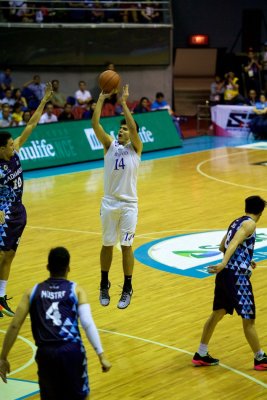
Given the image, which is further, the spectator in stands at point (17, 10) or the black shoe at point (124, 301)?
the spectator in stands at point (17, 10)

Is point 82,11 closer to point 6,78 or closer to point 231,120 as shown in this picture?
point 6,78

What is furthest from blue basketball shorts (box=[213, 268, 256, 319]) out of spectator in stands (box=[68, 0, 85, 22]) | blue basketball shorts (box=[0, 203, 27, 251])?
spectator in stands (box=[68, 0, 85, 22])

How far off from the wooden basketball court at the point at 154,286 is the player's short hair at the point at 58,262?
2.27m

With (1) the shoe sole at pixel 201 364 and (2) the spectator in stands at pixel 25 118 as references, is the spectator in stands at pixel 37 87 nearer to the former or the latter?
(2) the spectator in stands at pixel 25 118

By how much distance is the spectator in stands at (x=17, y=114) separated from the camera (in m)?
22.8

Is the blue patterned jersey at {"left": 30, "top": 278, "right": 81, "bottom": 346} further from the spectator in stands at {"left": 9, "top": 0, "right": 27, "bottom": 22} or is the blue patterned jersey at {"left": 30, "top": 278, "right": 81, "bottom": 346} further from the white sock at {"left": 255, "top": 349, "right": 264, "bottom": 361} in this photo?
the spectator in stands at {"left": 9, "top": 0, "right": 27, "bottom": 22}

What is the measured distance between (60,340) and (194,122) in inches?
1093

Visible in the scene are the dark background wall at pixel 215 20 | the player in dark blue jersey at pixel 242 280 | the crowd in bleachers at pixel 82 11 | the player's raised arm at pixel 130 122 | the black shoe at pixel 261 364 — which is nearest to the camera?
the player in dark blue jersey at pixel 242 280

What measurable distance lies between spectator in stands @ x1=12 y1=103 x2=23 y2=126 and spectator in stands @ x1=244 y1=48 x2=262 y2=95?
11331mm

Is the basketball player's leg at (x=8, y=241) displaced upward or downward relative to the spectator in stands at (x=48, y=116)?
upward

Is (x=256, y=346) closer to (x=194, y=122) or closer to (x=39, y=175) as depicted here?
(x=39, y=175)

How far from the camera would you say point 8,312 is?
10484mm

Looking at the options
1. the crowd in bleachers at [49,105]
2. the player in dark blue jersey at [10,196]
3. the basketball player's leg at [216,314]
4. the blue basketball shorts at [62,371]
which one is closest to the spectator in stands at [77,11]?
the crowd in bleachers at [49,105]

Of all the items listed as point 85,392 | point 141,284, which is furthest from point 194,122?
point 85,392
